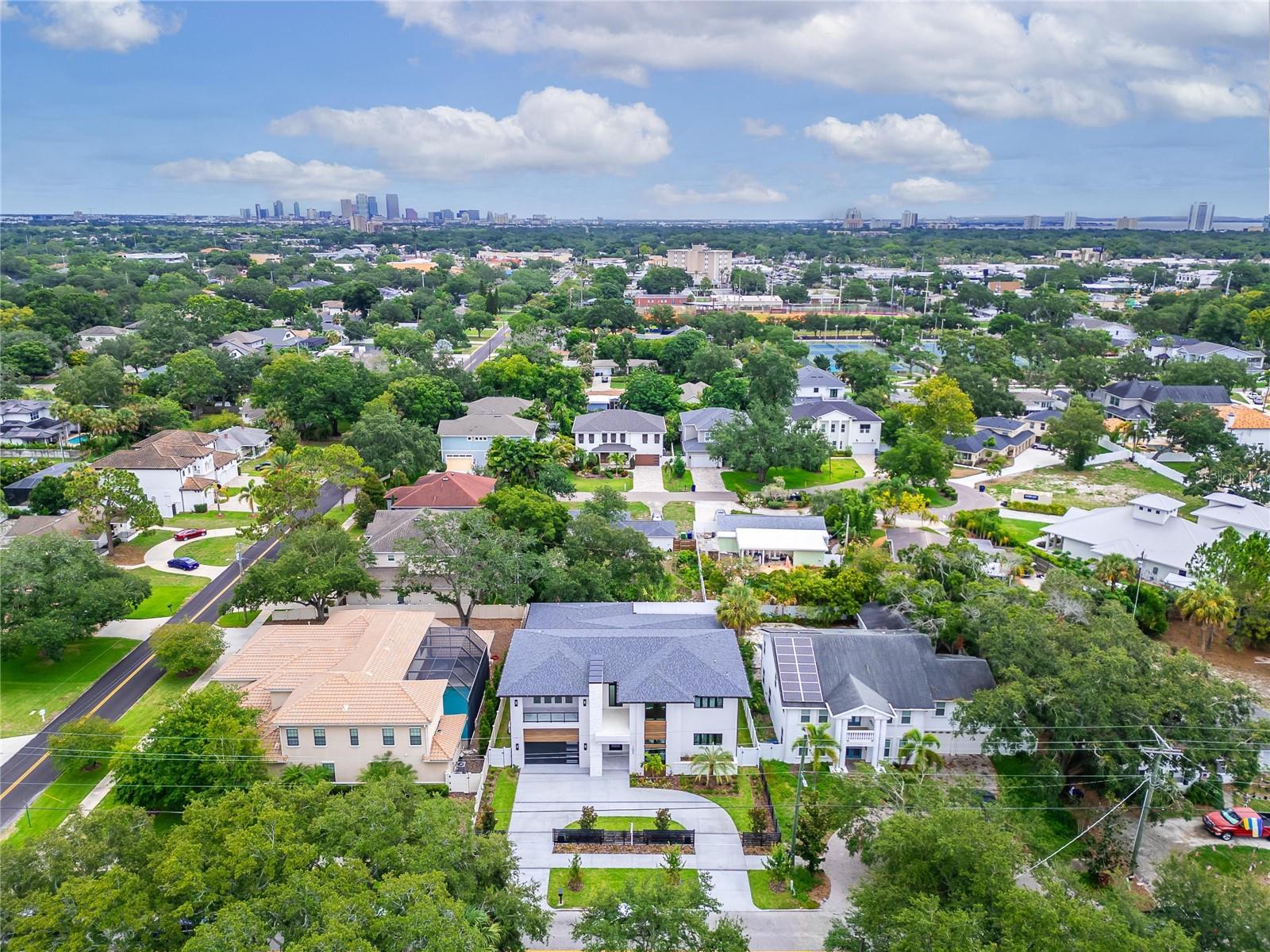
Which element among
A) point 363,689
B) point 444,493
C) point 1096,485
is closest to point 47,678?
point 363,689

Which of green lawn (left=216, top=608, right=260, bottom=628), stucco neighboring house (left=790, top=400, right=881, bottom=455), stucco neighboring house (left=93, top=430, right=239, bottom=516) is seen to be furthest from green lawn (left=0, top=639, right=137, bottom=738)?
stucco neighboring house (left=790, top=400, right=881, bottom=455)

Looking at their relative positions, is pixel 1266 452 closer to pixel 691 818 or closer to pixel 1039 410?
pixel 1039 410

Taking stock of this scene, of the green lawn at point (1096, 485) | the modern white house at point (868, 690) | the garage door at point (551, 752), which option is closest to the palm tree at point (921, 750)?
the modern white house at point (868, 690)

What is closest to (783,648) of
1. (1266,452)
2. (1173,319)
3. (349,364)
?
(1266,452)

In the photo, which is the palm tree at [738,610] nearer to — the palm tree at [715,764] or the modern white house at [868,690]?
the modern white house at [868,690]

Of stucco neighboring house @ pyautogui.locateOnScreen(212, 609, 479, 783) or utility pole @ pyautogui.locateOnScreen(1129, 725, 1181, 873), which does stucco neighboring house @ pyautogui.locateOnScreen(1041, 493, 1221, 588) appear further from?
stucco neighboring house @ pyautogui.locateOnScreen(212, 609, 479, 783)
